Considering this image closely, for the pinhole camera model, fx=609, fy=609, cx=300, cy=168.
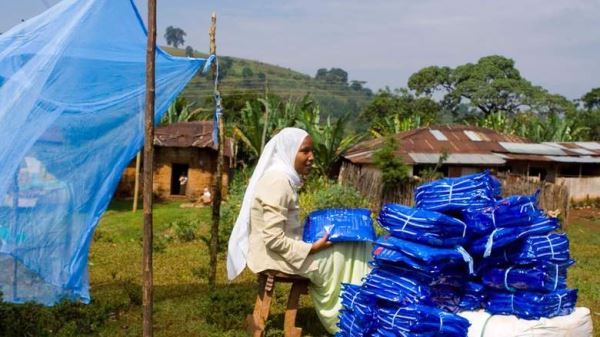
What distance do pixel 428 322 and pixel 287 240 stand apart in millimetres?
1126

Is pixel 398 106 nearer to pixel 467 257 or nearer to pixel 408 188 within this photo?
pixel 408 188

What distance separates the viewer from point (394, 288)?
3.96 meters

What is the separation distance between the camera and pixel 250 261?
14.6 feet

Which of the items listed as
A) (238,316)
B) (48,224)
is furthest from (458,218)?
(48,224)

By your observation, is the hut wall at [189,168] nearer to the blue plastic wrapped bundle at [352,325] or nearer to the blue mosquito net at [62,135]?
the blue mosquito net at [62,135]

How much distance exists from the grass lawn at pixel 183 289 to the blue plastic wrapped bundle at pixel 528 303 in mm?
1540

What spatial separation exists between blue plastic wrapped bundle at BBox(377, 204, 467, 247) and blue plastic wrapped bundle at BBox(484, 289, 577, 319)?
489mm

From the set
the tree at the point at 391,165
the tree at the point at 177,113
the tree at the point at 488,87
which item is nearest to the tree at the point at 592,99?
the tree at the point at 488,87

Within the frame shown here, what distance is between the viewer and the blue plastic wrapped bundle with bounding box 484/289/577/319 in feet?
12.9

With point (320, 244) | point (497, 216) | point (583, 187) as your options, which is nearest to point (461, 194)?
point (497, 216)

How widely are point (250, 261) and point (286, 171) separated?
72 centimetres

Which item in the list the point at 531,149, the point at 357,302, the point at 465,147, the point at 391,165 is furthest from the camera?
the point at 531,149

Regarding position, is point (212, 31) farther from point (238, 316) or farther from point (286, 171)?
point (238, 316)

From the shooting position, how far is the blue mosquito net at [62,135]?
399 cm
